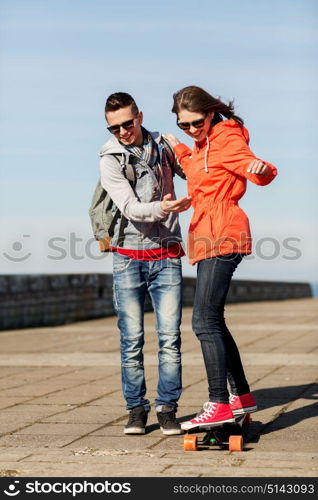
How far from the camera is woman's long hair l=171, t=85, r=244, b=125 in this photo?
17.7ft

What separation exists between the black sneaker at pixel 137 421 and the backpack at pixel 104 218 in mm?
981

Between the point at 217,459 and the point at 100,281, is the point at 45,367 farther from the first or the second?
the point at 100,281

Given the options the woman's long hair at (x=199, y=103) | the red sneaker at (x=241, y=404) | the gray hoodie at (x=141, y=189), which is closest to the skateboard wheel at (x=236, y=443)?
the red sneaker at (x=241, y=404)

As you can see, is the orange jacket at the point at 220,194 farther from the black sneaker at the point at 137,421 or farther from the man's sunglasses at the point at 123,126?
the black sneaker at the point at 137,421

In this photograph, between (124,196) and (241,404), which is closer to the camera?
(124,196)

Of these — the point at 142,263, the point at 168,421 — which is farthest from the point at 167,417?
the point at 142,263

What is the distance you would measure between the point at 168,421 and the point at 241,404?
1.46 ft

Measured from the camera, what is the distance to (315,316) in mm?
18281

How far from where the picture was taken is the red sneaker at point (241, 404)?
18.9 feet

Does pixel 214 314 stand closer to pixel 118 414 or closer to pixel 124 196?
pixel 124 196

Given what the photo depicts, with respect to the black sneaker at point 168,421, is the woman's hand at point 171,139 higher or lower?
higher

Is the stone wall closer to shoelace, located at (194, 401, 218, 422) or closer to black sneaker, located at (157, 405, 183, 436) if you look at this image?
black sneaker, located at (157, 405, 183, 436)

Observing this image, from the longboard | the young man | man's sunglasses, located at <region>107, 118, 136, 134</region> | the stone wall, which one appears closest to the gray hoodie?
the young man

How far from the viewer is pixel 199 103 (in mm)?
5387
